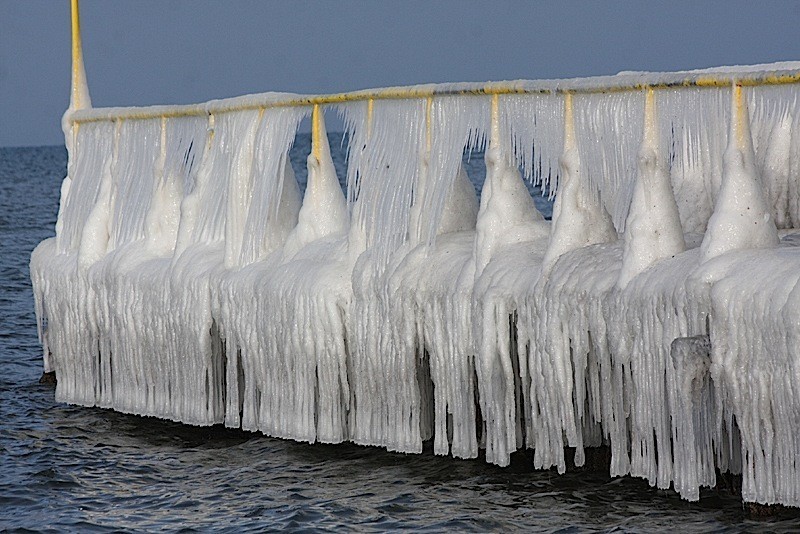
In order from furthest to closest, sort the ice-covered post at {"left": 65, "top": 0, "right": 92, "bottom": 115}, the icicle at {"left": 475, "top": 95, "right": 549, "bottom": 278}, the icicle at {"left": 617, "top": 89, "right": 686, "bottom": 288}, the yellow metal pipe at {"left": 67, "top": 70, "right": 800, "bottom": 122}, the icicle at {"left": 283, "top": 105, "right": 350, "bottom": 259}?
the ice-covered post at {"left": 65, "top": 0, "right": 92, "bottom": 115}
the icicle at {"left": 283, "top": 105, "right": 350, "bottom": 259}
the icicle at {"left": 475, "top": 95, "right": 549, "bottom": 278}
the icicle at {"left": 617, "top": 89, "right": 686, "bottom": 288}
the yellow metal pipe at {"left": 67, "top": 70, "right": 800, "bottom": 122}

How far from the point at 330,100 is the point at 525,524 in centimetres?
488

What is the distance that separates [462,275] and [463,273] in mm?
20

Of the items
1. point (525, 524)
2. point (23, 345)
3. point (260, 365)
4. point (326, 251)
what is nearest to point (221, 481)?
point (260, 365)

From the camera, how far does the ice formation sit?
413 inches

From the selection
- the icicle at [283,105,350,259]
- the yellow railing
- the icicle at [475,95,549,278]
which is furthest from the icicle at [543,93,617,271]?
the icicle at [283,105,350,259]

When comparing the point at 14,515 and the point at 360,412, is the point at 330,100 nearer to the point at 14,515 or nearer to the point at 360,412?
the point at 360,412

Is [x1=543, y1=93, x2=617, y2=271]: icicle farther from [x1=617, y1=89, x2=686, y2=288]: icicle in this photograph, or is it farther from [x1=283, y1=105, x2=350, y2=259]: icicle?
[x1=283, y1=105, x2=350, y2=259]: icicle

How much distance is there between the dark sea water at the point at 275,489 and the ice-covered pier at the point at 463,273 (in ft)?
0.81

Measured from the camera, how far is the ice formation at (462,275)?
34.4 ft

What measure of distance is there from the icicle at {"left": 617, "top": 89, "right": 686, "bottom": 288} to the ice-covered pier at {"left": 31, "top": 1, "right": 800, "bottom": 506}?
0.05ft

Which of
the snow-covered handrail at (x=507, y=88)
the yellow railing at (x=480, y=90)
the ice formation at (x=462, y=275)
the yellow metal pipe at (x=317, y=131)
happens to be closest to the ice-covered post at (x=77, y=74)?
the yellow railing at (x=480, y=90)

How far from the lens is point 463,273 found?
12656 mm

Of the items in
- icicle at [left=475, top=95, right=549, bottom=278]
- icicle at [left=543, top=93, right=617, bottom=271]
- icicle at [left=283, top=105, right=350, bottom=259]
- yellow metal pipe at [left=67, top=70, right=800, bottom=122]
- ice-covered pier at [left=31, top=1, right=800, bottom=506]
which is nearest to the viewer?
ice-covered pier at [left=31, top=1, right=800, bottom=506]

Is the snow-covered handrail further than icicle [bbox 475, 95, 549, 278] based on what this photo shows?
No
